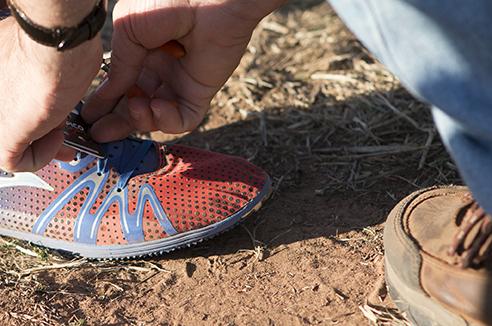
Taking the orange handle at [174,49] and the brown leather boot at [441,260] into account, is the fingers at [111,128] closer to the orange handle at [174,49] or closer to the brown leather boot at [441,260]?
the orange handle at [174,49]

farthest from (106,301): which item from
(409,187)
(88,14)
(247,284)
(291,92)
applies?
(291,92)

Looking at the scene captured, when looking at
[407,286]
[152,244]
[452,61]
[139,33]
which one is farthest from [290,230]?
[452,61]

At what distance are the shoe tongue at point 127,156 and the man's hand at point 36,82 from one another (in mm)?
375

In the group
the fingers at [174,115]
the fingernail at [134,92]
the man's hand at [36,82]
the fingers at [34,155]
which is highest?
the man's hand at [36,82]

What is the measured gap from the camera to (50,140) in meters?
1.56

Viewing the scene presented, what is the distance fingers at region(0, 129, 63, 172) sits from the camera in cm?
150

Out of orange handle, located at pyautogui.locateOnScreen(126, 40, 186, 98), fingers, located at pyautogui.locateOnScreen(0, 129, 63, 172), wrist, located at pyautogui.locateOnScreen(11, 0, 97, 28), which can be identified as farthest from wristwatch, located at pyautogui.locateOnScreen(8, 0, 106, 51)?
orange handle, located at pyautogui.locateOnScreen(126, 40, 186, 98)

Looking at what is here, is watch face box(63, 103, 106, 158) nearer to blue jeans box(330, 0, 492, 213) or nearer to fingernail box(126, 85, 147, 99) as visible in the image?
fingernail box(126, 85, 147, 99)

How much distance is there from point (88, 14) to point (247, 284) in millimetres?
686

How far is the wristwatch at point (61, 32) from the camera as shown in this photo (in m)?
1.32

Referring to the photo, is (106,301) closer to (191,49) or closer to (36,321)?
(36,321)

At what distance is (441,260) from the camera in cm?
146

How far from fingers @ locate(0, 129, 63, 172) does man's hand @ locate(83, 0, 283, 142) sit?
0.26 meters
